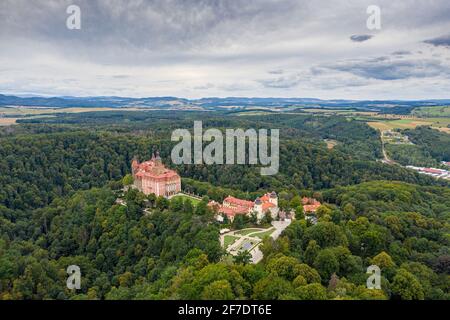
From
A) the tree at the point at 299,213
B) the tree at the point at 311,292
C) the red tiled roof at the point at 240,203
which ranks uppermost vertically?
the red tiled roof at the point at 240,203

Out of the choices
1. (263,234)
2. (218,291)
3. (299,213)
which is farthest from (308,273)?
(299,213)

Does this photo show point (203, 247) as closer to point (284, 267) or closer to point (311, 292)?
point (284, 267)

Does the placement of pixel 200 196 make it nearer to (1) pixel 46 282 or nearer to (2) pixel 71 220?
(2) pixel 71 220

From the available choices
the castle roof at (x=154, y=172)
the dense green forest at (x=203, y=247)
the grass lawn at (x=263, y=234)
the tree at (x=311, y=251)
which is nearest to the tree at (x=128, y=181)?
the castle roof at (x=154, y=172)

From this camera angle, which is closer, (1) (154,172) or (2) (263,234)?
(2) (263,234)

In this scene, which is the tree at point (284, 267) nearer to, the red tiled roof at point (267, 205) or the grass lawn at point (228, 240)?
the grass lawn at point (228, 240)

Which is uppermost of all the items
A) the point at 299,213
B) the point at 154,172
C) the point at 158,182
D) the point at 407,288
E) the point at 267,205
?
Answer: the point at 154,172
